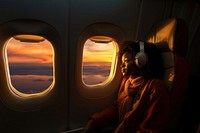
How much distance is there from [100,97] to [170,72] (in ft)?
2.82

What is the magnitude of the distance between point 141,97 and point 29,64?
1225mm

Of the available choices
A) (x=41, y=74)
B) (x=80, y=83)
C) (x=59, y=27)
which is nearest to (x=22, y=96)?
(x=41, y=74)

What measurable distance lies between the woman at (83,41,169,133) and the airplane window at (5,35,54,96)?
66cm

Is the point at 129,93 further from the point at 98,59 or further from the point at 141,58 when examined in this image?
the point at 98,59

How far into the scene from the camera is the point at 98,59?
213 centimetres

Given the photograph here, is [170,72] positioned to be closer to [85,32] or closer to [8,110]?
[85,32]

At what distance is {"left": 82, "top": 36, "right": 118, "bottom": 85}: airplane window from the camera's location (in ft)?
6.14

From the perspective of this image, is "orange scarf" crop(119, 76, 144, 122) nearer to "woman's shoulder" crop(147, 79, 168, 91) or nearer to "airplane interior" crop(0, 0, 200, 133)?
"woman's shoulder" crop(147, 79, 168, 91)

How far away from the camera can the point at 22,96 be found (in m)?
1.64

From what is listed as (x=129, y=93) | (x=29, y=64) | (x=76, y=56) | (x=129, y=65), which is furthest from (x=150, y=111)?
(x=29, y=64)

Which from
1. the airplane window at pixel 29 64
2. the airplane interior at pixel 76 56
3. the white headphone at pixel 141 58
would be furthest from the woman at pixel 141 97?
the airplane window at pixel 29 64

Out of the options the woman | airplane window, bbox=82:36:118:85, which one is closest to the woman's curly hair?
the woman

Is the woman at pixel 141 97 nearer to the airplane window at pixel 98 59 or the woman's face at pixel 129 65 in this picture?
the woman's face at pixel 129 65

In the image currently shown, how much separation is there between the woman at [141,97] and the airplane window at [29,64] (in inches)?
26.0
